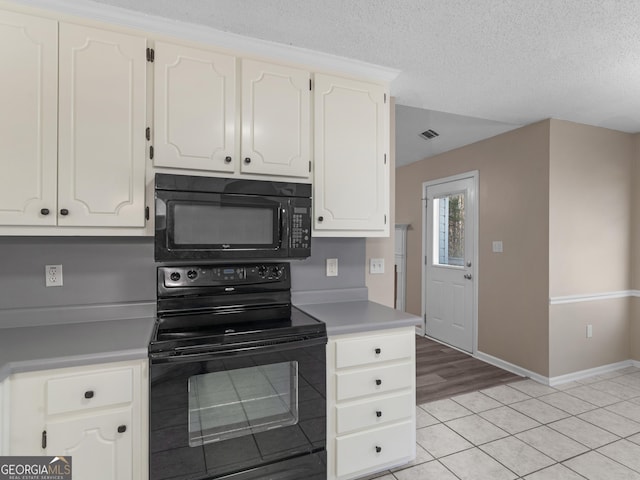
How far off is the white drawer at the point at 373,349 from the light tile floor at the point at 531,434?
0.72 meters

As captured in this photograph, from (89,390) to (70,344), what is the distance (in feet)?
0.78

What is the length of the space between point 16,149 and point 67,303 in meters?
0.81

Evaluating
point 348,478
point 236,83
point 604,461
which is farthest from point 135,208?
point 604,461

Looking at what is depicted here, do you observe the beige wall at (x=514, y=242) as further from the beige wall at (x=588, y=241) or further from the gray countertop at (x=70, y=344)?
the gray countertop at (x=70, y=344)

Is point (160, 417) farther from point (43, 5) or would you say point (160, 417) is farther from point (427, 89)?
point (427, 89)

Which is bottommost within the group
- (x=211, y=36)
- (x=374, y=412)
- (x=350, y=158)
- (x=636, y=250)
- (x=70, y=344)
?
(x=374, y=412)

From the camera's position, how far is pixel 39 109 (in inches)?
63.5

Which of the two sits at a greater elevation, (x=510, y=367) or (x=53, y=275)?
(x=53, y=275)

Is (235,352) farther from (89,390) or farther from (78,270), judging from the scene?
(78,270)

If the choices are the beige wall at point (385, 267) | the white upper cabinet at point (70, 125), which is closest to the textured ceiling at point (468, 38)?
the white upper cabinet at point (70, 125)

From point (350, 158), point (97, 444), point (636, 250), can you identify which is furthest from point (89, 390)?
point (636, 250)

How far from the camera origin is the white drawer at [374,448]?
188 cm

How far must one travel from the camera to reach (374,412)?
6.40 feet

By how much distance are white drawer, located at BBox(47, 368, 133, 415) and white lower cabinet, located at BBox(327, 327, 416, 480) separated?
0.94 metres
